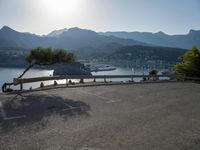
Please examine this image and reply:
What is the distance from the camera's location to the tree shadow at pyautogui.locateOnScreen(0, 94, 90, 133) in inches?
312

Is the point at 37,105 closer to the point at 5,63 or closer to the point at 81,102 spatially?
the point at 81,102

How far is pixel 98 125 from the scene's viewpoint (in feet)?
24.9

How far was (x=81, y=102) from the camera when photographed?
38.2ft

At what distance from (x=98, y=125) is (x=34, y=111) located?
3339mm

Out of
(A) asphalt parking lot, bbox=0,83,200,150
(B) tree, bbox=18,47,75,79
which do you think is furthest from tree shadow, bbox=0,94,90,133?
(B) tree, bbox=18,47,75,79

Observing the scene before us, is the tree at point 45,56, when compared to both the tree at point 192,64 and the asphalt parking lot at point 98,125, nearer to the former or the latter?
the asphalt parking lot at point 98,125

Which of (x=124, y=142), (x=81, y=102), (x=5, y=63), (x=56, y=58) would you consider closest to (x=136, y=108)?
(x=81, y=102)

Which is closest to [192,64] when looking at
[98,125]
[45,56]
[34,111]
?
[45,56]

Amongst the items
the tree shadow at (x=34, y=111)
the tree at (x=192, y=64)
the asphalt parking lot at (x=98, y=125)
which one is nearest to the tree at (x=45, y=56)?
the tree shadow at (x=34, y=111)

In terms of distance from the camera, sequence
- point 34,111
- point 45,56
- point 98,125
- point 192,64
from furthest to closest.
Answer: point 192,64 → point 45,56 → point 34,111 → point 98,125

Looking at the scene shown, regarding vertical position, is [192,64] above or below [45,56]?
below

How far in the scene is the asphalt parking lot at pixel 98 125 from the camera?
596 cm

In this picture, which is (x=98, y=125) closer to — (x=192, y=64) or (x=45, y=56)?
(x=45, y=56)

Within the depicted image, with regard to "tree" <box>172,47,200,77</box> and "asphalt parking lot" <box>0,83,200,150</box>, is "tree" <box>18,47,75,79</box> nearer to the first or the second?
"asphalt parking lot" <box>0,83,200,150</box>
